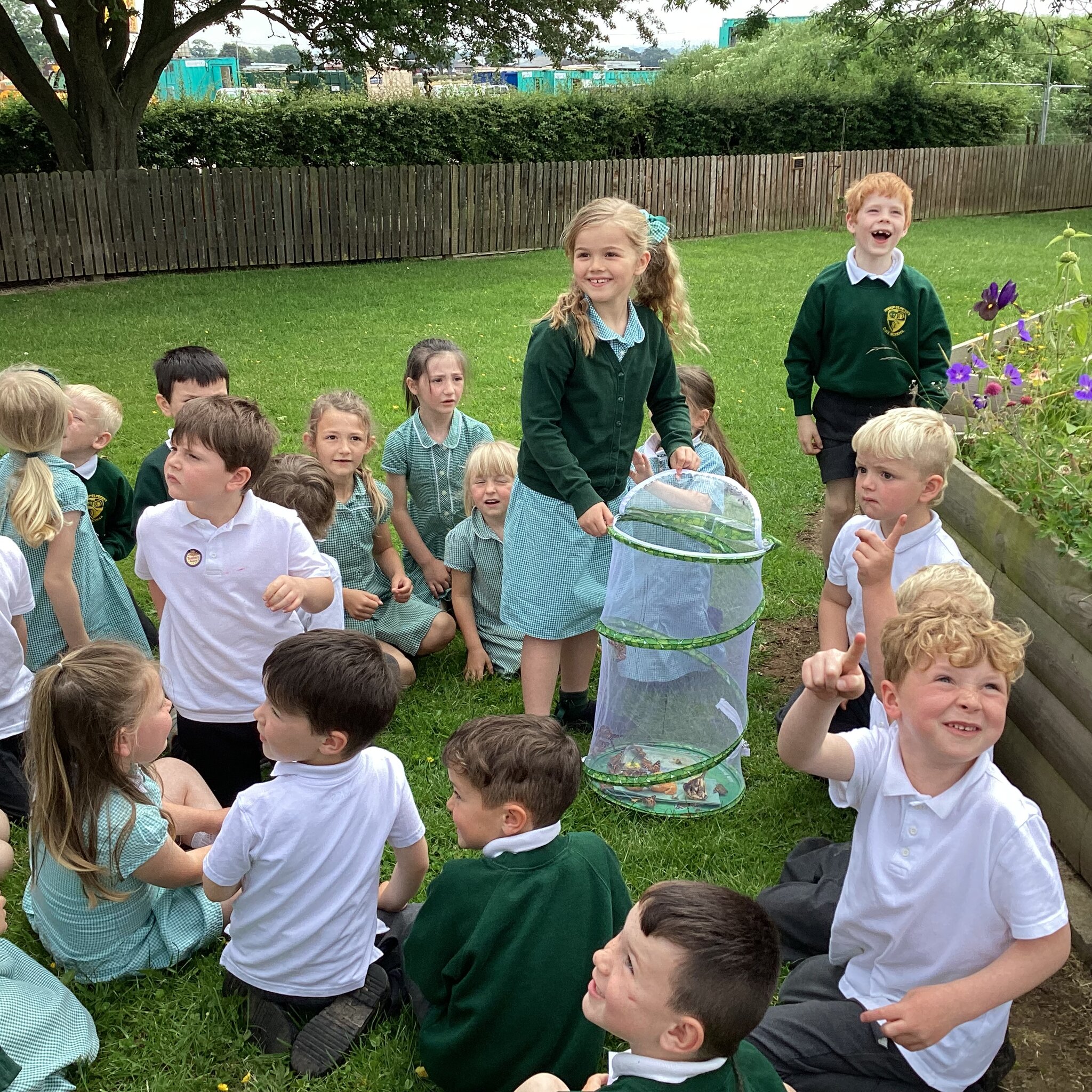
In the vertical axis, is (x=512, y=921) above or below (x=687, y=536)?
below

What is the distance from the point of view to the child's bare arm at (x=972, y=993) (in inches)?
86.7

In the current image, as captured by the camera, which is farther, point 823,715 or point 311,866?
point 311,866

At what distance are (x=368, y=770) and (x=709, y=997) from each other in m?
1.12

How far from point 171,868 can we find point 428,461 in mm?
2487

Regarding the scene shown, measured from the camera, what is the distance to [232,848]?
2539mm

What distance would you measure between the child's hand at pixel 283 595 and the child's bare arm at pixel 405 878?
0.79 m

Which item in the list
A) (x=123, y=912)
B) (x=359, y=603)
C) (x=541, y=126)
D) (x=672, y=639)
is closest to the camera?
(x=123, y=912)

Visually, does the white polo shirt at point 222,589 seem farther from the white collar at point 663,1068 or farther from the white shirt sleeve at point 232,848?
the white collar at point 663,1068

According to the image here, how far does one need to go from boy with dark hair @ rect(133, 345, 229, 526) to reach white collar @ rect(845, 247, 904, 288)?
9.13 feet

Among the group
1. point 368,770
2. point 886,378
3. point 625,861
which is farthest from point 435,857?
point 886,378

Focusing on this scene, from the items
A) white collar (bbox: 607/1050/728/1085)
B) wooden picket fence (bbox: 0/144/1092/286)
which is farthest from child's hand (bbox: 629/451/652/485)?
wooden picket fence (bbox: 0/144/1092/286)

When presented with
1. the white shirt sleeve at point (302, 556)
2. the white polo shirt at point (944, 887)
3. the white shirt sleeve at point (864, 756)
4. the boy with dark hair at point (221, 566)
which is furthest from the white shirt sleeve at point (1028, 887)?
the white shirt sleeve at point (302, 556)

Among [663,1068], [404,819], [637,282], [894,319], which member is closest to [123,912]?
[404,819]

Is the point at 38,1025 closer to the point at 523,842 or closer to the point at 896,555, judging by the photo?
the point at 523,842
